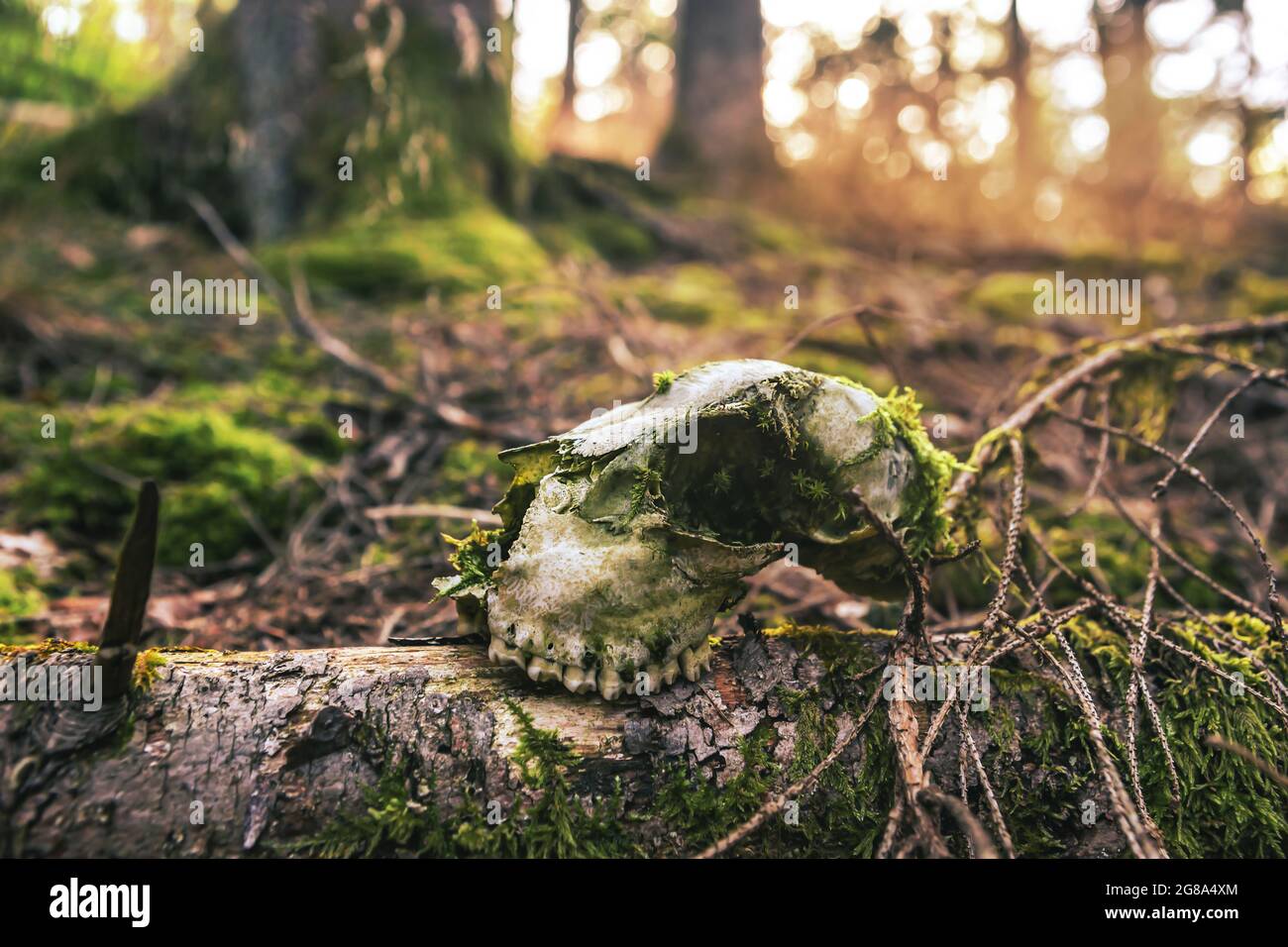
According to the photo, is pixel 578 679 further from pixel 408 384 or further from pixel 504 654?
pixel 408 384

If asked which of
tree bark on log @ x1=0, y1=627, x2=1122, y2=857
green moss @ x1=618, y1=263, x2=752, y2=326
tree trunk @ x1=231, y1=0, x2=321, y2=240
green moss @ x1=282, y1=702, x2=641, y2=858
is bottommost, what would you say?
green moss @ x1=282, y1=702, x2=641, y2=858

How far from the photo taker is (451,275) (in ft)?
17.7

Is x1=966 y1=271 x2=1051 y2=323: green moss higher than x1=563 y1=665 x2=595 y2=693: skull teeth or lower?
higher

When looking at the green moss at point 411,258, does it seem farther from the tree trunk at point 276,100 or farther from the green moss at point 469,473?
the green moss at point 469,473

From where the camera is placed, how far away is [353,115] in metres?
6.07

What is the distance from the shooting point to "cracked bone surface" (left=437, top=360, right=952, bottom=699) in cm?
161

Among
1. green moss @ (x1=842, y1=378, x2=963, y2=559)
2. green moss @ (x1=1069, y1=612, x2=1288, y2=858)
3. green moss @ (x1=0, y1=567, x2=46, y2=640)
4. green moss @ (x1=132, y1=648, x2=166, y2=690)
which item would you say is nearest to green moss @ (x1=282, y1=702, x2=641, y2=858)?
green moss @ (x1=132, y1=648, x2=166, y2=690)

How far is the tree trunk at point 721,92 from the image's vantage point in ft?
32.2

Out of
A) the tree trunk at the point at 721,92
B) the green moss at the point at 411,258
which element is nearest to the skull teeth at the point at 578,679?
the green moss at the point at 411,258

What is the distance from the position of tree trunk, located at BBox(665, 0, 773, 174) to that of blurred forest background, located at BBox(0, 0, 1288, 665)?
44 mm

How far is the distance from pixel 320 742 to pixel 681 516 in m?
0.90

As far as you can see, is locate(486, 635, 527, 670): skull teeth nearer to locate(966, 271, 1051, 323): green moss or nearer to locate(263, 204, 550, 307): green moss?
locate(263, 204, 550, 307): green moss

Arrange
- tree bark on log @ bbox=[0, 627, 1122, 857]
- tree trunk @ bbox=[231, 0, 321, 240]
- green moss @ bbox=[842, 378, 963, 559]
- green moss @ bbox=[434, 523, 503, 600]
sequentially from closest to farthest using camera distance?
1. tree bark on log @ bbox=[0, 627, 1122, 857]
2. green moss @ bbox=[434, 523, 503, 600]
3. green moss @ bbox=[842, 378, 963, 559]
4. tree trunk @ bbox=[231, 0, 321, 240]

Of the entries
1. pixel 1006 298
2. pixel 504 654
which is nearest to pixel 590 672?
pixel 504 654
